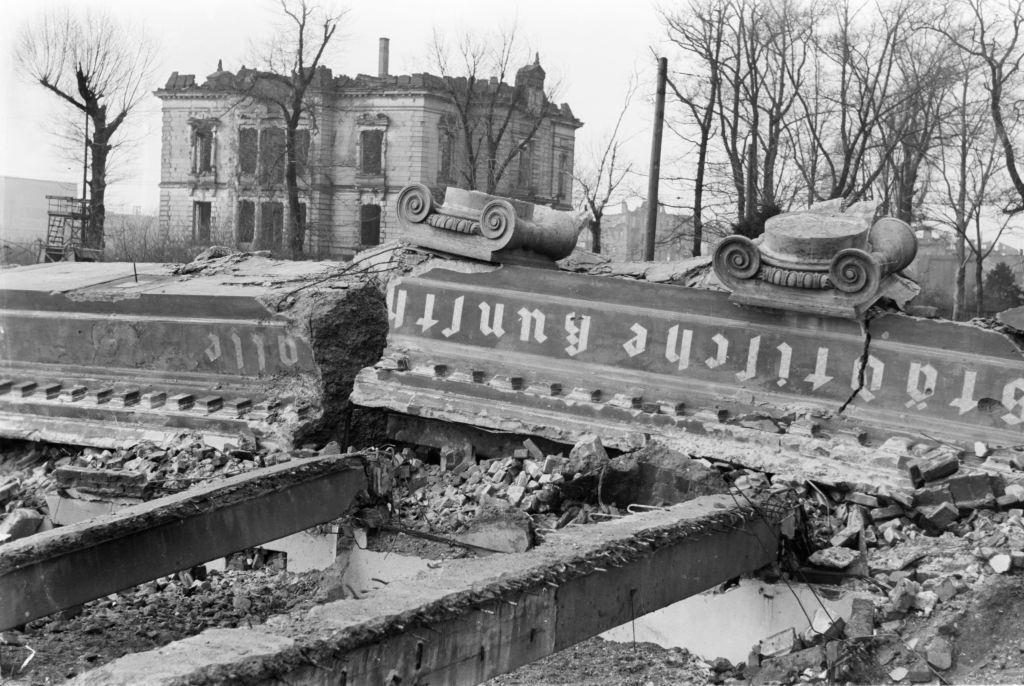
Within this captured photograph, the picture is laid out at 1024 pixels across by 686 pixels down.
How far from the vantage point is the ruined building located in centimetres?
3138

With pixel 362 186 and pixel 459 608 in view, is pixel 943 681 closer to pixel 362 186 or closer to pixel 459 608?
pixel 459 608

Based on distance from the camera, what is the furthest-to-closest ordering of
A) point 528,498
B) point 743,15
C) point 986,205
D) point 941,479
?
point 986,205
point 743,15
point 528,498
point 941,479

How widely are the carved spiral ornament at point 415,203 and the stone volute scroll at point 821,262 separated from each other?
293 centimetres

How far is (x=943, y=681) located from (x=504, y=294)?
5498mm

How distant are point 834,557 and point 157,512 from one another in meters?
3.97

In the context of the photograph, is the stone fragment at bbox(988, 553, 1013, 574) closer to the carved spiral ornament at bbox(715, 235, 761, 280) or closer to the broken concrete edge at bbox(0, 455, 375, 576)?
the carved spiral ornament at bbox(715, 235, 761, 280)

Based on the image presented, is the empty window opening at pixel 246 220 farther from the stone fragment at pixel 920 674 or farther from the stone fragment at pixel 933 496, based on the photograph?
the stone fragment at pixel 920 674

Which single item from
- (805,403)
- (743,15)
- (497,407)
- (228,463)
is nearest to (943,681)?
(805,403)

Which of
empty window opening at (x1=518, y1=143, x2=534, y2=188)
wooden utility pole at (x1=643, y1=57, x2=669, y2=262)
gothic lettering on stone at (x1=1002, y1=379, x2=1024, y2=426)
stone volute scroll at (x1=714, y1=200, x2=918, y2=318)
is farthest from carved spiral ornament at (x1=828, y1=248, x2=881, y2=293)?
empty window opening at (x1=518, y1=143, x2=534, y2=188)

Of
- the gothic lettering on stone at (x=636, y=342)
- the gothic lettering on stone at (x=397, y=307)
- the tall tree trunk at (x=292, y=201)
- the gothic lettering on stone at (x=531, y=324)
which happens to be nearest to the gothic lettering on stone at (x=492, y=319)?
the gothic lettering on stone at (x=531, y=324)

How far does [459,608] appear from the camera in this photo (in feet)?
14.1

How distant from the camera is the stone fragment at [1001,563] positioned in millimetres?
6188

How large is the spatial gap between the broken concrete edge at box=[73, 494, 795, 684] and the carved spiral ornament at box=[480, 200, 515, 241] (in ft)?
13.2

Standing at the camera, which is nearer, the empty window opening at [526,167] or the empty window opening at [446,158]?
the empty window opening at [526,167]
